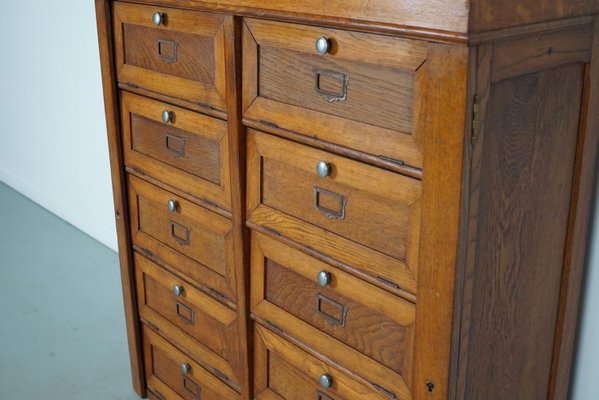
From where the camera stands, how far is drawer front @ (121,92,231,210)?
68.2 inches

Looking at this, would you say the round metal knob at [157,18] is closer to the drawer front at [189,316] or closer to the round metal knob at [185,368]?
the drawer front at [189,316]

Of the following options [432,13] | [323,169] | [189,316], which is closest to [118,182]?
[189,316]

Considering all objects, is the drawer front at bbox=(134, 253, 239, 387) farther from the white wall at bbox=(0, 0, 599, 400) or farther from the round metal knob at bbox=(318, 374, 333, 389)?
the white wall at bbox=(0, 0, 599, 400)

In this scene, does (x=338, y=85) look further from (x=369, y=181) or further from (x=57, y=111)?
(x=57, y=111)

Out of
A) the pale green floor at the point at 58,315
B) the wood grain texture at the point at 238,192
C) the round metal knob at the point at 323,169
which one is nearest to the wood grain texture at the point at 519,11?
the round metal knob at the point at 323,169

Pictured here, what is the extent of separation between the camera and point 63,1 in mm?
3266

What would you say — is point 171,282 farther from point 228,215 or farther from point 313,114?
point 313,114

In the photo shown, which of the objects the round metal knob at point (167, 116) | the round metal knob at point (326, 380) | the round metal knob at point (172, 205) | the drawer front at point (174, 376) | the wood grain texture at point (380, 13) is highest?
the wood grain texture at point (380, 13)

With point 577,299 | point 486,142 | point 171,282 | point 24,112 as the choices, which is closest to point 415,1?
point 486,142

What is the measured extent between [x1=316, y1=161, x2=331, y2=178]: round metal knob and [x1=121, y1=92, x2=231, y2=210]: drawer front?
12.4 inches

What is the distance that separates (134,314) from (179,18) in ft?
3.12

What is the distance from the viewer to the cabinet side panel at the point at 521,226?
4.20 feet

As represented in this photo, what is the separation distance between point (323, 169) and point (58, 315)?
70.1 inches

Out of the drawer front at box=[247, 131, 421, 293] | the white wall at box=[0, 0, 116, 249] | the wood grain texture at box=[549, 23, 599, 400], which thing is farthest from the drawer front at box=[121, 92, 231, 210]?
the white wall at box=[0, 0, 116, 249]
